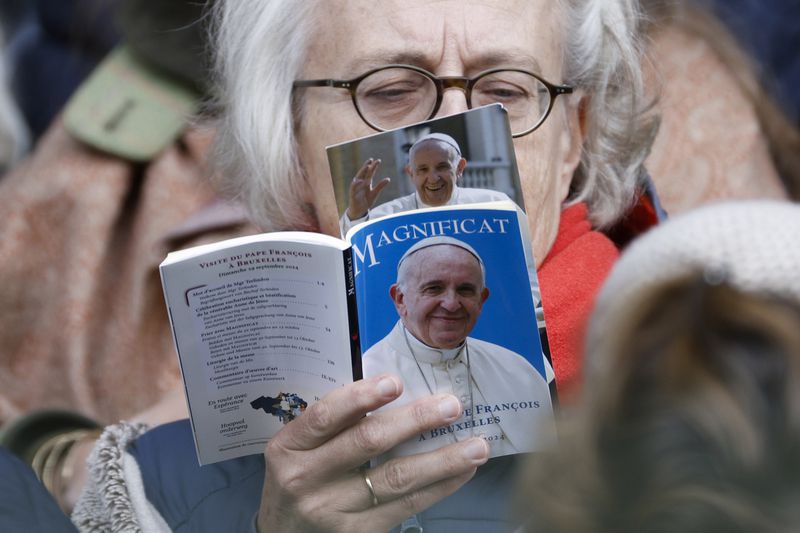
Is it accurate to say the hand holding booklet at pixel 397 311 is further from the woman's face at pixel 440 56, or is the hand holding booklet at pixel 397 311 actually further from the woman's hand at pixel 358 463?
the woman's face at pixel 440 56

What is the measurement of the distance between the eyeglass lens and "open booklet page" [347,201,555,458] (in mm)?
457

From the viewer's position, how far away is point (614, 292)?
3.44 ft

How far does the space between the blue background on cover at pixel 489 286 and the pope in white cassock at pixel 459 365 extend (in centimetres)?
1

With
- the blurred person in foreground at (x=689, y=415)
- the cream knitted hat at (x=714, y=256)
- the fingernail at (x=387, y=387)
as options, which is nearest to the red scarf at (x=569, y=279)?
the fingernail at (x=387, y=387)

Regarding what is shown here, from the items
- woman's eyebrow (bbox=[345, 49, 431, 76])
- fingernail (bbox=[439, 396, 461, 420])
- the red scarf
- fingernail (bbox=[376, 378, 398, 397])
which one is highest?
woman's eyebrow (bbox=[345, 49, 431, 76])

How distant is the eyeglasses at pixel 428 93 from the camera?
6.13 ft

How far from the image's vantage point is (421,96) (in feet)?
6.19

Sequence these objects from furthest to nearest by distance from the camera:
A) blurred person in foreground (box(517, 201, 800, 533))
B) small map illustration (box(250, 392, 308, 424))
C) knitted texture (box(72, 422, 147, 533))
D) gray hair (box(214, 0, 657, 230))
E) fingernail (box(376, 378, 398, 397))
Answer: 1. gray hair (box(214, 0, 657, 230))
2. knitted texture (box(72, 422, 147, 533))
3. small map illustration (box(250, 392, 308, 424))
4. fingernail (box(376, 378, 398, 397))
5. blurred person in foreground (box(517, 201, 800, 533))

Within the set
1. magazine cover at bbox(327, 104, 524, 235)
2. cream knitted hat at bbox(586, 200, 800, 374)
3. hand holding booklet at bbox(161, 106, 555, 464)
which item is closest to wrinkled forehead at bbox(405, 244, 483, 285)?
hand holding booklet at bbox(161, 106, 555, 464)

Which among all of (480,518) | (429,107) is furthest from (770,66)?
(480,518)

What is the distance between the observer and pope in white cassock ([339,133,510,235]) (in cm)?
156

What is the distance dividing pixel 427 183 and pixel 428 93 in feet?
1.13

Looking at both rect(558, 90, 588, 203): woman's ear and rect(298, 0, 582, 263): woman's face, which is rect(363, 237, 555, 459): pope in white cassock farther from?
rect(558, 90, 588, 203): woman's ear

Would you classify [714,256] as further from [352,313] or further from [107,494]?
[107,494]
